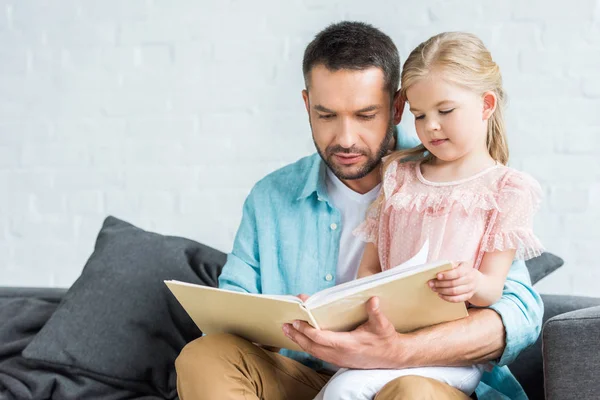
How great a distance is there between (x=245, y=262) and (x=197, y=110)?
110 centimetres

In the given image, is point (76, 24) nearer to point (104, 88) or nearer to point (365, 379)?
point (104, 88)

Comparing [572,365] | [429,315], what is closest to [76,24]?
[429,315]

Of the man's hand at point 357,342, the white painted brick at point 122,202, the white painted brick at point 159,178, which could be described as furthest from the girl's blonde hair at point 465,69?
the white painted brick at point 122,202

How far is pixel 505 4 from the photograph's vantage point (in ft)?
9.01

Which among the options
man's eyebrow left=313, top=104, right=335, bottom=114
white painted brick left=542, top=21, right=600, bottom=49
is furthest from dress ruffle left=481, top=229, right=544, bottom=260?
white painted brick left=542, top=21, right=600, bottom=49

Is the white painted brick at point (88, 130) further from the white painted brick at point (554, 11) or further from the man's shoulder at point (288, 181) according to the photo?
the white painted brick at point (554, 11)

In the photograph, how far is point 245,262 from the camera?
82.1 inches

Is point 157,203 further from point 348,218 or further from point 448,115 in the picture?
point 448,115

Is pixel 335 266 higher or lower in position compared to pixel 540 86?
lower

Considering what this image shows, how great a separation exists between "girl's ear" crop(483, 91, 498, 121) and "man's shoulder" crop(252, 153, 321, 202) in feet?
1.62

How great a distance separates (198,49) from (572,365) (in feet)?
6.31

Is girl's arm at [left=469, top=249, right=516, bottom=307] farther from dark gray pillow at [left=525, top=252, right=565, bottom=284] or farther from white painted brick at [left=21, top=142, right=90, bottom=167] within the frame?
white painted brick at [left=21, top=142, right=90, bottom=167]

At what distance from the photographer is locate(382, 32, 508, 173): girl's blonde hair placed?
1.74 meters

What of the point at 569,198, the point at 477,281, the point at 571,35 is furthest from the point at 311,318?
the point at 571,35
